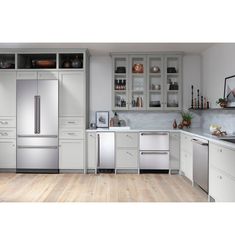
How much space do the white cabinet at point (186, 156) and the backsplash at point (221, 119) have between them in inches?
25.1

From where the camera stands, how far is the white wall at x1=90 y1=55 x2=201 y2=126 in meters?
6.41

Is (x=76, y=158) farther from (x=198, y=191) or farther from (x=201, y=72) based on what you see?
(x=201, y=72)

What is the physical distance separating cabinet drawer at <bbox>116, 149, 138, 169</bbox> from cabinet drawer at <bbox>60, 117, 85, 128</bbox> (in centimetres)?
94

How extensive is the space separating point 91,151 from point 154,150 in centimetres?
126

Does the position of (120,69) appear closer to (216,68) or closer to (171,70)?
(171,70)

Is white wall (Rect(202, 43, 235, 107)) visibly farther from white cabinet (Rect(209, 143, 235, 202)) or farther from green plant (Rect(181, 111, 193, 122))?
white cabinet (Rect(209, 143, 235, 202))

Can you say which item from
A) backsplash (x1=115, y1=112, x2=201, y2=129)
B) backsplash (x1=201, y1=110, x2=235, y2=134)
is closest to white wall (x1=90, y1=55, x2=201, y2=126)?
backsplash (x1=115, y1=112, x2=201, y2=129)

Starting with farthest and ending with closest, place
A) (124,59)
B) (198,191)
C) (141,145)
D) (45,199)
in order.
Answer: (124,59), (141,145), (198,191), (45,199)

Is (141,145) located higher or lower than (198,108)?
lower

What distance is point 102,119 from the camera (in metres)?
6.35

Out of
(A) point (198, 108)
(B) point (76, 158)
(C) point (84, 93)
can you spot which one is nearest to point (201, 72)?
(A) point (198, 108)
